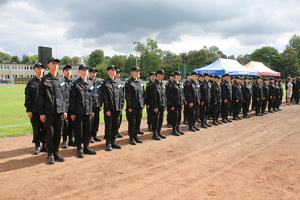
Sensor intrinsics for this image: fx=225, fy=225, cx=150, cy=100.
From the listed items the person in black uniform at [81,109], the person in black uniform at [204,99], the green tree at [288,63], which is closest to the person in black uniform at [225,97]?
the person in black uniform at [204,99]

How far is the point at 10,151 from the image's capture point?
6.01m

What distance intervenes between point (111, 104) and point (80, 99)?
2.90 ft

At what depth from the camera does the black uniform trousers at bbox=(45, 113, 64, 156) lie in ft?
16.8

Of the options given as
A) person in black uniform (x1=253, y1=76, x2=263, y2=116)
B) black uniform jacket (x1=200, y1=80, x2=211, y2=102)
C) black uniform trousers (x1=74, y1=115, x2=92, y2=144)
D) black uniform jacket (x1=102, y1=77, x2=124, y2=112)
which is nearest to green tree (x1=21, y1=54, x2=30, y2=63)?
person in black uniform (x1=253, y1=76, x2=263, y2=116)

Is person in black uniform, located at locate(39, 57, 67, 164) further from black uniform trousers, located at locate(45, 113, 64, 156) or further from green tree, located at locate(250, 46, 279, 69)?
green tree, located at locate(250, 46, 279, 69)

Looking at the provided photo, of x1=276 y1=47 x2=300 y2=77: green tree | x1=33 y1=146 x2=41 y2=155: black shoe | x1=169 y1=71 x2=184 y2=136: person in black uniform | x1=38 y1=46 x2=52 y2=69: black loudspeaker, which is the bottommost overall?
x1=33 y1=146 x2=41 y2=155: black shoe

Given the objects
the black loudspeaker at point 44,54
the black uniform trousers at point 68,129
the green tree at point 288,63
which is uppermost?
the green tree at point 288,63

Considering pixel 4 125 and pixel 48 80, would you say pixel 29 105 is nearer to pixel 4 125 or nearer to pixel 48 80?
pixel 48 80

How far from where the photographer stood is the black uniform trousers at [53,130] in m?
5.12

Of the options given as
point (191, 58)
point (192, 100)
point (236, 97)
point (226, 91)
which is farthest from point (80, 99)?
point (191, 58)

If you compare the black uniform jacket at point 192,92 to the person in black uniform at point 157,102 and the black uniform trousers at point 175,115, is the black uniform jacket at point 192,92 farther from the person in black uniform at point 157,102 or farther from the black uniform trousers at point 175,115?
the person in black uniform at point 157,102

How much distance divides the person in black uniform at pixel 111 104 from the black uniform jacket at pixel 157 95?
136 centimetres

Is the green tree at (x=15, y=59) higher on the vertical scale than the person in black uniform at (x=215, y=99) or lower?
higher

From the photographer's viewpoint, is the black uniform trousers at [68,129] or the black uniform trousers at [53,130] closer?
the black uniform trousers at [53,130]
